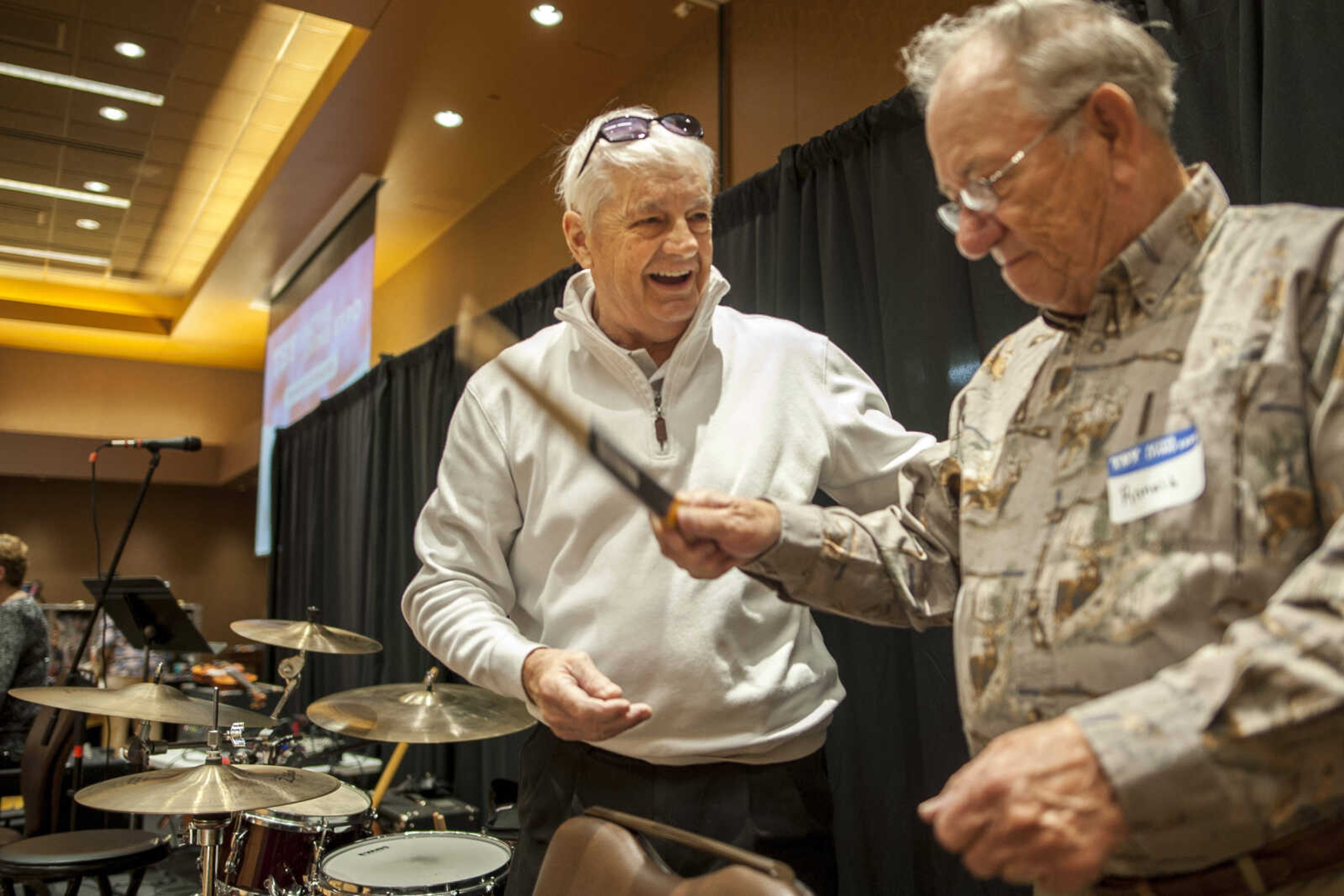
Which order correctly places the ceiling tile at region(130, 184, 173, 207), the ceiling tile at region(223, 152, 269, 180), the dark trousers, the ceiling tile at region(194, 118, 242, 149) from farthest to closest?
the ceiling tile at region(130, 184, 173, 207) → the ceiling tile at region(223, 152, 269, 180) → the ceiling tile at region(194, 118, 242, 149) → the dark trousers

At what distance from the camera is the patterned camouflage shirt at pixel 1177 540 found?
0.61 meters

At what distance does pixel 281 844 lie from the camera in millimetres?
2652

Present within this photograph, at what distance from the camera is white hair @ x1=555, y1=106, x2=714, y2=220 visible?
4.69ft

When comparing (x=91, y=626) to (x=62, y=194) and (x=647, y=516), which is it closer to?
(x=647, y=516)

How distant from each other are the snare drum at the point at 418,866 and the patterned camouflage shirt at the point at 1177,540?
141cm

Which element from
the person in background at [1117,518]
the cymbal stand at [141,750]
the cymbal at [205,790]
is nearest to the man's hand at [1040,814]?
the person in background at [1117,518]

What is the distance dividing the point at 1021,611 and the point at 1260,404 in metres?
0.25

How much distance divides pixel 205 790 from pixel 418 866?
491mm

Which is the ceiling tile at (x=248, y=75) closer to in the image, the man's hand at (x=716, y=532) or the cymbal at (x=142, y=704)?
the cymbal at (x=142, y=704)

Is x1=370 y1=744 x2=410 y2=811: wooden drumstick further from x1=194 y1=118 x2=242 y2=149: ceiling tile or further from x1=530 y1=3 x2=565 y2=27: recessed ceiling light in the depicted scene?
x1=194 y1=118 x2=242 y2=149: ceiling tile

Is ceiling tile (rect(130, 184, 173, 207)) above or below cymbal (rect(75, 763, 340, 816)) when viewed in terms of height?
above

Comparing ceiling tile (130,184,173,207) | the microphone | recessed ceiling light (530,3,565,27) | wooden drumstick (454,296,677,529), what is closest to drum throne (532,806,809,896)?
wooden drumstick (454,296,677,529)

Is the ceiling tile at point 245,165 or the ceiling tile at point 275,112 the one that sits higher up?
the ceiling tile at point 275,112

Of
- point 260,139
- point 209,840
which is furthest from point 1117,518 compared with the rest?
point 260,139
